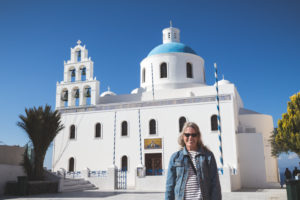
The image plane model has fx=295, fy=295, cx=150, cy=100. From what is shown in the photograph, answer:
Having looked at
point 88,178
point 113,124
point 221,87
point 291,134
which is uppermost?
point 221,87

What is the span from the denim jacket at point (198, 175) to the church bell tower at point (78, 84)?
59.1 ft

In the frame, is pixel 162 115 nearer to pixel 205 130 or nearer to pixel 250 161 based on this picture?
pixel 205 130

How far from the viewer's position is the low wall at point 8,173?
11680mm

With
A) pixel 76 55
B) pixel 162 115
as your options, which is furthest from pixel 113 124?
pixel 76 55

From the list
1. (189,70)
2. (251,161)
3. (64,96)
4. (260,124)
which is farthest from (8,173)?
(260,124)

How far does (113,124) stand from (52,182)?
7.46 metres

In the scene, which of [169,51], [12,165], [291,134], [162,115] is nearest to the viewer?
[12,165]

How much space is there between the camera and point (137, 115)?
63.8ft

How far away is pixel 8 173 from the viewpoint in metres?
12.0

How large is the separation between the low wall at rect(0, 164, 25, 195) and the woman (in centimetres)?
1077

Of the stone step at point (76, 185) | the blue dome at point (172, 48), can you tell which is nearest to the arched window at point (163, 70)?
the blue dome at point (172, 48)

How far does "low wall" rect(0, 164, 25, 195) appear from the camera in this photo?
11680 millimetres

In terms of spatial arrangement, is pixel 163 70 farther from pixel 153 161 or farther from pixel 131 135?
pixel 153 161

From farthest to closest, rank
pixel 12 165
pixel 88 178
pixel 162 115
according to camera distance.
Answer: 1. pixel 162 115
2. pixel 88 178
3. pixel 12 165
